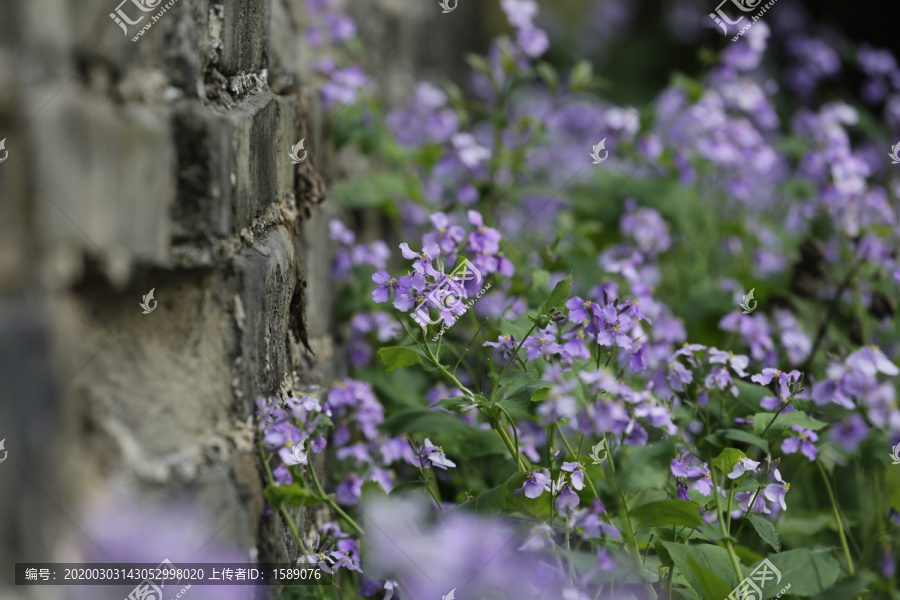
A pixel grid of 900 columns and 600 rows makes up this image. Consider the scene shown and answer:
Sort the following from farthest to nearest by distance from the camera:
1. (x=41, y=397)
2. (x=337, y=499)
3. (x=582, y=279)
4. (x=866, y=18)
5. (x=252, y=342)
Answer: (x=866, y=18) < (x=582, y=279) < (x=337, y=499) < (x=252, y=342) < (x=41, y=397)

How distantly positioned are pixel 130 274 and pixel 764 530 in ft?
3.45

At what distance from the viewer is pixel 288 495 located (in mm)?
1036

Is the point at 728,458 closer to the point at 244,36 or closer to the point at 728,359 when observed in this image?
the point at 728,359

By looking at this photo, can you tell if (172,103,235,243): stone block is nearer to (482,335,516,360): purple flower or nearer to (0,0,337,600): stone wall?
(0,0,337,600): stone wall

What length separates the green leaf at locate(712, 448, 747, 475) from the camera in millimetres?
1165

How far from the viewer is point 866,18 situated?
568cm

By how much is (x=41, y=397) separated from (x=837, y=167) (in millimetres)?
2140

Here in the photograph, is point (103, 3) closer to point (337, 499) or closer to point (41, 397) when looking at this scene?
point (41, 397)

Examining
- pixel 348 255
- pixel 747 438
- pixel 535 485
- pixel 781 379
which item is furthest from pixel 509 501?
pixel 348 255

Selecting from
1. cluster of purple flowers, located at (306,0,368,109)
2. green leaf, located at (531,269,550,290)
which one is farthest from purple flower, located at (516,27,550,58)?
green leaf, located at (531,269,550,290)

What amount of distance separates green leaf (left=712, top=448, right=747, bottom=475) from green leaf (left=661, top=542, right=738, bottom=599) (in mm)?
133

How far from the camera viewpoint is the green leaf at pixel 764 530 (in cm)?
117

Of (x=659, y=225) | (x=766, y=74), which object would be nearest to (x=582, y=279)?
(x=659, y=225)

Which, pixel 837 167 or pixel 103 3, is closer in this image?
pixel 103 3
